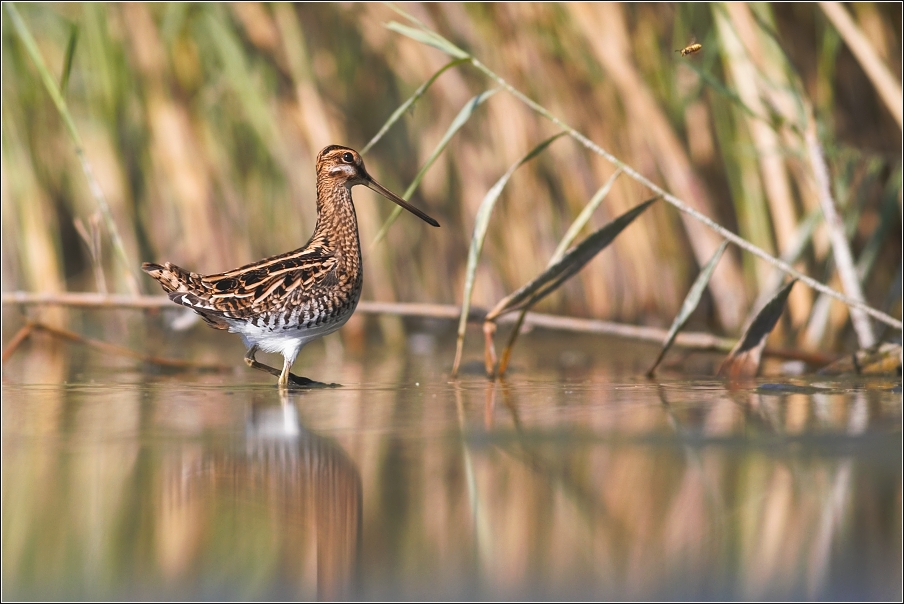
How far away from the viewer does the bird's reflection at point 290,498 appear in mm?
1702

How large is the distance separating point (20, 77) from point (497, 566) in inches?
174

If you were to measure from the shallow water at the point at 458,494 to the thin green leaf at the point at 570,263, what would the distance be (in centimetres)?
39

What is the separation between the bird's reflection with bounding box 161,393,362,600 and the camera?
5.58 feet

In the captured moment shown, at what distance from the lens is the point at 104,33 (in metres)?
4.60

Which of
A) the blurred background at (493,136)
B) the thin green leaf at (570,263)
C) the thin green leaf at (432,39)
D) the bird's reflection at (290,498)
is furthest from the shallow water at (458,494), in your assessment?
the blurred background at (493,136)

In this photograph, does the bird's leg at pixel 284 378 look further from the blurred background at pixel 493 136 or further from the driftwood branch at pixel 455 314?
the blurred background at pixel 493 136

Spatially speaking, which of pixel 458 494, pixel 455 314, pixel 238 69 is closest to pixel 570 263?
pixel 455 314

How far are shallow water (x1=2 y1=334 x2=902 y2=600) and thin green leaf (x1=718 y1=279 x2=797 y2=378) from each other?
1.06 feet

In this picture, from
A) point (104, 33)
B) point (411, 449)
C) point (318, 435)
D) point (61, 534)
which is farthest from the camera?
point (104, 33)

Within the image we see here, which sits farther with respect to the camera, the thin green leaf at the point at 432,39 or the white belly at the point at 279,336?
the white belly at the point at 279,336

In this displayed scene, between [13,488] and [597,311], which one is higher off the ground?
[597,311]

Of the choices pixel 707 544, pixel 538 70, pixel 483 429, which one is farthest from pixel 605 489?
pixel 538 70

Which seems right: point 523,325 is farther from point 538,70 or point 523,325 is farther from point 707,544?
point 707,544

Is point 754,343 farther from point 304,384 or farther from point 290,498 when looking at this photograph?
point 290,498
